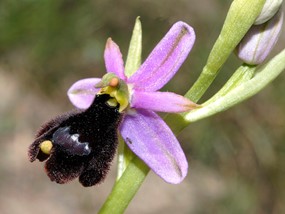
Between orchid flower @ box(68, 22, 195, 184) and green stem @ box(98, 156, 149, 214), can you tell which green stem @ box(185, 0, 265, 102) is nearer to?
orchid flower @ box(68, 22, 195, 184)

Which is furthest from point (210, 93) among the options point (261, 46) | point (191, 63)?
point (261, 46)

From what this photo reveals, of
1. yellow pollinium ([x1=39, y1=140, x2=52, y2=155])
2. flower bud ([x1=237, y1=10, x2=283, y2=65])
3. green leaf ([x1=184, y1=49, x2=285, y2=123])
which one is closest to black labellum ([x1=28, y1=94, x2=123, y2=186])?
yellow pollinium ([x1=39, y1=140, x2=52, y2=155])

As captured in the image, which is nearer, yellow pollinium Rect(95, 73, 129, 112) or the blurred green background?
yellow pollinium Rect(95, 73, 129, 112)

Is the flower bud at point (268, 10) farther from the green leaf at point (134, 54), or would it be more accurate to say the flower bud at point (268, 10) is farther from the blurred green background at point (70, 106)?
the blurred green background at point (70, 106)

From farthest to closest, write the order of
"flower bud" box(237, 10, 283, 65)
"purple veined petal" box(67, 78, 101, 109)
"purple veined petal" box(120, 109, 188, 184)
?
"purple veined petal" box(67, 78, 101, 109), "flower bud" box(237, 10, 283, 65), "purple veined petal" box(120, 109, 188, 184)

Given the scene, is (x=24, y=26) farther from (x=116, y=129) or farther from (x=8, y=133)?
(x=116, y=129)

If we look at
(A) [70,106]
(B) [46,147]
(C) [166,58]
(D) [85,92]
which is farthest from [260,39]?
(A) [70,106]
